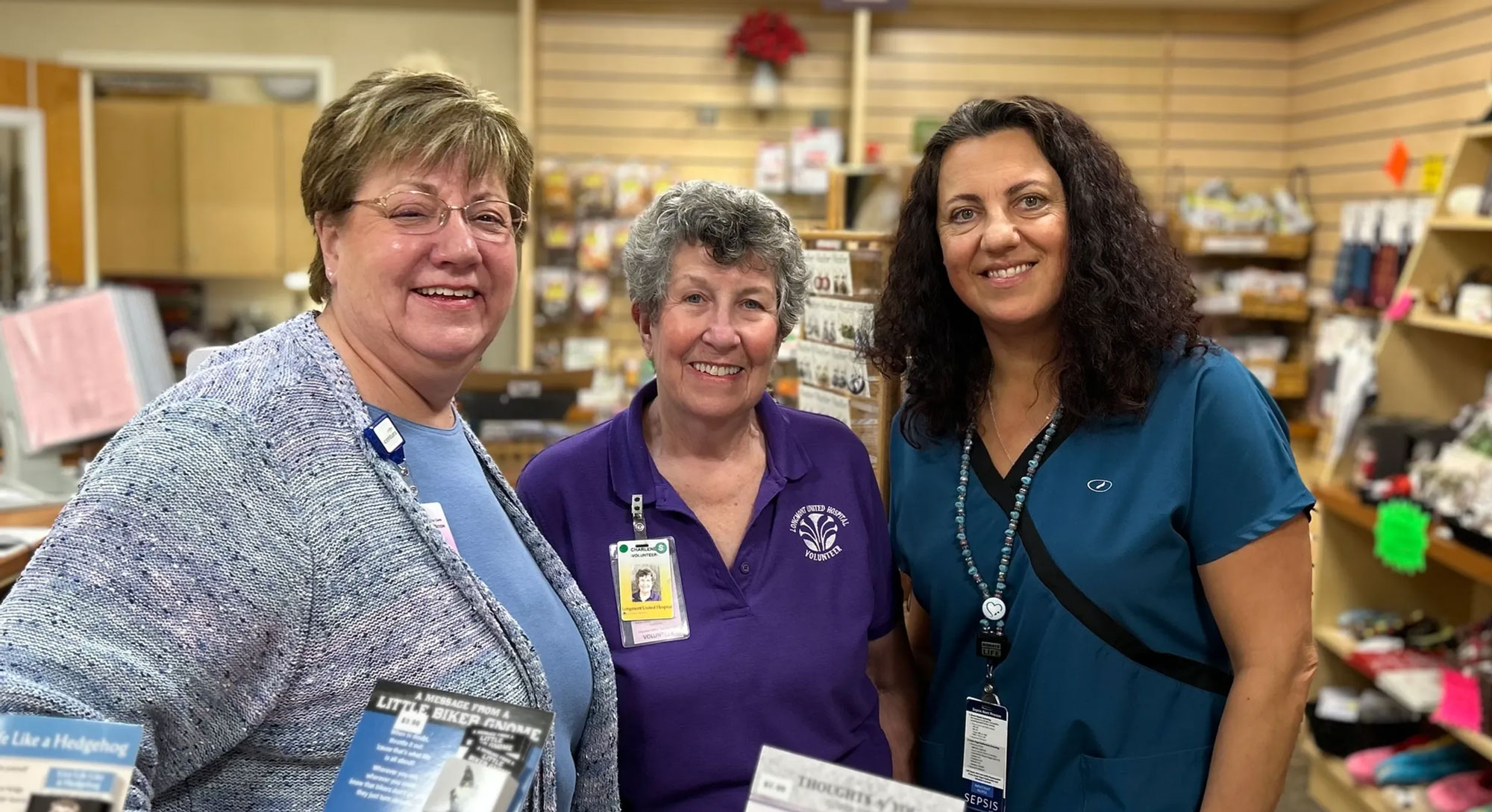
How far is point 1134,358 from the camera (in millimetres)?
1638

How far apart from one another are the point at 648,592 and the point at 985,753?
595mm

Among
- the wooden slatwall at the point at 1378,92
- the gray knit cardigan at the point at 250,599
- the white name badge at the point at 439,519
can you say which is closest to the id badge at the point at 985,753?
the gray knit cardigan at the point at 250,599

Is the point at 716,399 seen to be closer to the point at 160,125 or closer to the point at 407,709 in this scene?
the point at 407,709

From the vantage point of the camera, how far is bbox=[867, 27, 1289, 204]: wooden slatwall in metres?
6.01

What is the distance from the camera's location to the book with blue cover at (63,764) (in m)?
0.79

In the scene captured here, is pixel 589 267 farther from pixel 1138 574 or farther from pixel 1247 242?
pixel 1138 574

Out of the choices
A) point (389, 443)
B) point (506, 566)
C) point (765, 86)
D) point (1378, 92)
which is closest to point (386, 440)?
point (389, 443)

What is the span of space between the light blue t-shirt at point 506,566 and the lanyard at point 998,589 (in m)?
0.64

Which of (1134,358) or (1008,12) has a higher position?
(1008,12)

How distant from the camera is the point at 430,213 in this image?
4.29 ft

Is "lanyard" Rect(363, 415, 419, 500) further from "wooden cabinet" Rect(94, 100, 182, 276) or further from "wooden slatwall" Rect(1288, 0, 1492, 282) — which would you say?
Result: "wooden cabinet" Rect(94, 100, 182, 276)

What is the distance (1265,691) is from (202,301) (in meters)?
7.24

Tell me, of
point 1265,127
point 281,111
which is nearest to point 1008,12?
point 1265,127

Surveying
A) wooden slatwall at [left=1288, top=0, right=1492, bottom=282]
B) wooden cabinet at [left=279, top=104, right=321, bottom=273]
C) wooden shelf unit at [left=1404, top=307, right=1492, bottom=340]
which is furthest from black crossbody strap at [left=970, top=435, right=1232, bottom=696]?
wooden cabinet at [left=279, top=104, right=321, bottom=273]
